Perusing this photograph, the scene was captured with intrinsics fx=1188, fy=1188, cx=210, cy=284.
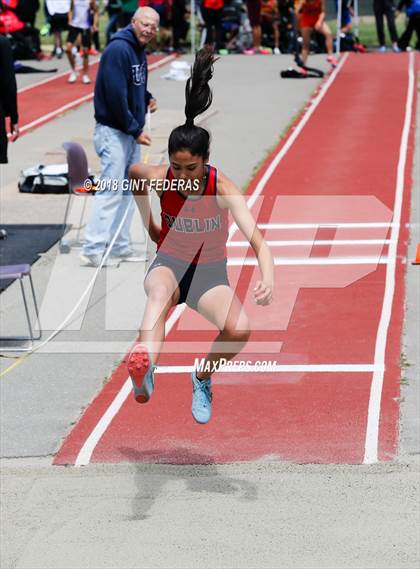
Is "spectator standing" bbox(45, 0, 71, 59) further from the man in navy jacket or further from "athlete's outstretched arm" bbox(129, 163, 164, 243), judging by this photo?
"athlete's outstretched arm" bbox(129, 163, 164, 243)

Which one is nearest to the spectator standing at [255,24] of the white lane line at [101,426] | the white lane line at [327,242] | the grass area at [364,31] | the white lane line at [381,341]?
the grass area at [364,31]

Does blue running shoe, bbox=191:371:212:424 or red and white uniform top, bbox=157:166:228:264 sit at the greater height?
red and white uniform top, bbox=157:166:228:264

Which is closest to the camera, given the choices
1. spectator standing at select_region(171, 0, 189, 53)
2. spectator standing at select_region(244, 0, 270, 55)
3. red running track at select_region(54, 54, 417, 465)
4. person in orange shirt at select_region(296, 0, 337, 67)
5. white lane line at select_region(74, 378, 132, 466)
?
white lane line at select_region(74, 378, 132, 466)

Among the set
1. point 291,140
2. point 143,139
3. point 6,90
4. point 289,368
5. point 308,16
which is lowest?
point 291,140

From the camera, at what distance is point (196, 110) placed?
6.91 meters

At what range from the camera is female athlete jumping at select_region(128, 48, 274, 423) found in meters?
6.73

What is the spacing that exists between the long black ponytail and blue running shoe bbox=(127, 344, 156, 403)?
3.79ft

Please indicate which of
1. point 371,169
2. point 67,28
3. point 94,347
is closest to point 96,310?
point 94,347

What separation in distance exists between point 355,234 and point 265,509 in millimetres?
7379

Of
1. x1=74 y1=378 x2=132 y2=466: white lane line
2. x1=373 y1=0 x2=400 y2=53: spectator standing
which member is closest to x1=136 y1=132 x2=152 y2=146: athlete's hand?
x1=74 y1=378 x2=132 y2=466: white lane line

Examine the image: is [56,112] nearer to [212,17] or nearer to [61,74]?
[61,74]

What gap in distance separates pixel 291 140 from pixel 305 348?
1035 cm

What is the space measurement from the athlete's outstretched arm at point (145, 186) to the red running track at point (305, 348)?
207 cm

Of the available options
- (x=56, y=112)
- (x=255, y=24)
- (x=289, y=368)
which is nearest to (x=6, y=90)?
(x=289, y=368)
